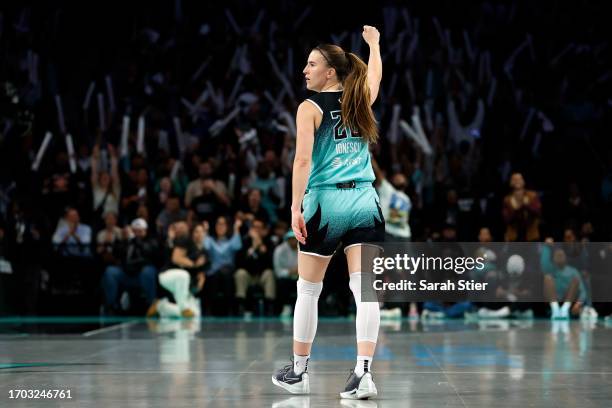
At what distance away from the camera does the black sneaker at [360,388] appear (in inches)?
226

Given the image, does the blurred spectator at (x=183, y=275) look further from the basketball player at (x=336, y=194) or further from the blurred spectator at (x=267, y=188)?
the basketball player at (x=336, y=194)

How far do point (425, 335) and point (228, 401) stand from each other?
513 cm

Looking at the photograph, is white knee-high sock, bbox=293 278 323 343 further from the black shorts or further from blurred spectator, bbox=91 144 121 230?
Answer: blurred spectator, bbox=91 144 121 230

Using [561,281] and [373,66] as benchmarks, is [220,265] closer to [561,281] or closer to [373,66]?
[561,281]

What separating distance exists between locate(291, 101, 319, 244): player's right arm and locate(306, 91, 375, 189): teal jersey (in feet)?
0.26

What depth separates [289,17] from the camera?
63.6 feet

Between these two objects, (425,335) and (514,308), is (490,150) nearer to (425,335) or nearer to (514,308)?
(514,308)

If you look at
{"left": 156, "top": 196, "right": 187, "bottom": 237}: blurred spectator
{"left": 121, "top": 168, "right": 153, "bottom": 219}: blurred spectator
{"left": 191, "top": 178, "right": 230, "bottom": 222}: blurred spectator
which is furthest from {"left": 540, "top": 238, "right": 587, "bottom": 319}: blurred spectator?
{"left": 121, "top": 168, "right": 153, "bottom": 219}: blurred spectator

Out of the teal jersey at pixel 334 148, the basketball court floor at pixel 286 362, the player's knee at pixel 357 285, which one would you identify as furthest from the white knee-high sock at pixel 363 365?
the teal jersey at pixel 334 148

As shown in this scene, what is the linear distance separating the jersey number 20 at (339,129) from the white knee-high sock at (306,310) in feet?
2.67

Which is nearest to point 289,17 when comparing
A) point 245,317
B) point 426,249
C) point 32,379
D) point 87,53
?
point 87,53

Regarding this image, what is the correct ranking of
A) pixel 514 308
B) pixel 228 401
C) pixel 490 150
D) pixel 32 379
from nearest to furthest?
pixel 228 401 → pixel 32 379 → pixel 514 308 → pixel 490 150

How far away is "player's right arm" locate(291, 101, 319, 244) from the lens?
224 inches

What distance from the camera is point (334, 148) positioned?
5887mm
